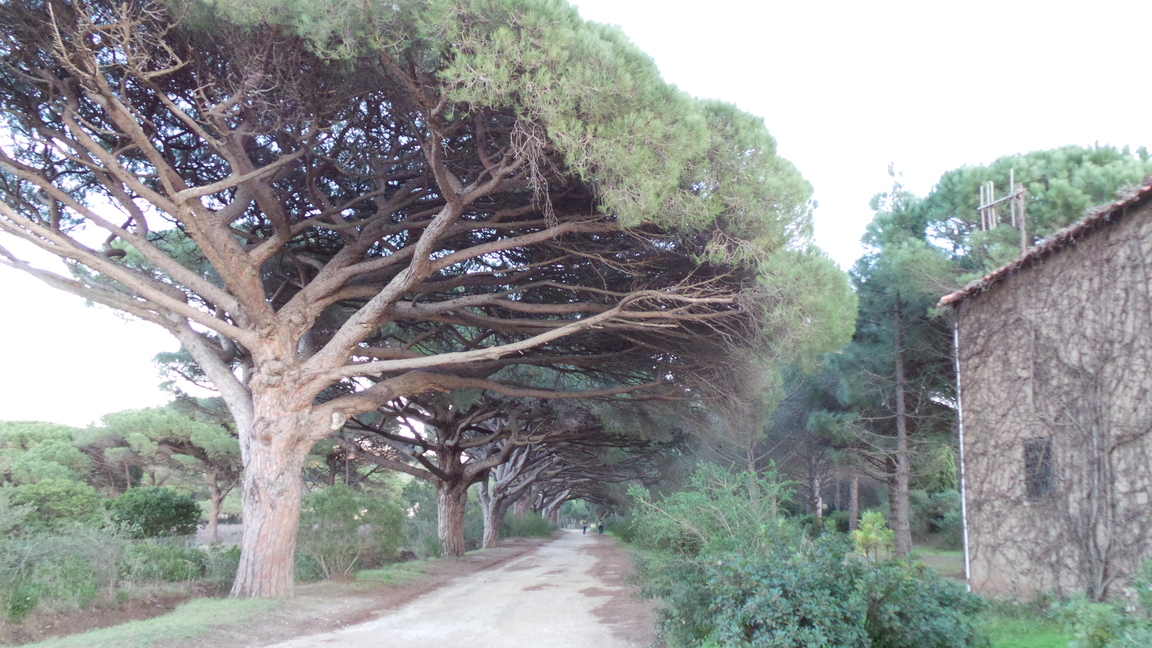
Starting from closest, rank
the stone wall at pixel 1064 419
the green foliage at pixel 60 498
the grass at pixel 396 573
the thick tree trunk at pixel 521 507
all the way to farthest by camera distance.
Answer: the stone wall at pixel 1064 419 < the grass at pixel 396 573 < the green foliage at pixel 60 498 < the thick tree trunk at pixel 521 507

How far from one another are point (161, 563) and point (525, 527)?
32.7 m

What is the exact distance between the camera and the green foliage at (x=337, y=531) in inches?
515

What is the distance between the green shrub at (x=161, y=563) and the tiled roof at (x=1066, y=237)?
39.2 feet

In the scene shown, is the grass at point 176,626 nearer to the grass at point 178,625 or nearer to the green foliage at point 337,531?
the grass at point 178,625

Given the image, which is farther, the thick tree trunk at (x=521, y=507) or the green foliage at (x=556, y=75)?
the thick tree trunk at (x=521, y=507)

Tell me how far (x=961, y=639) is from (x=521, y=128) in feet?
21.6

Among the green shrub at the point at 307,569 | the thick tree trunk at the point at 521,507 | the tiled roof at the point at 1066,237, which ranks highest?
the tiled roof at the point at 1066,237

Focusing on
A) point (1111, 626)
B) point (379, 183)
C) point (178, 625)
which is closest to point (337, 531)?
point (178, 625)

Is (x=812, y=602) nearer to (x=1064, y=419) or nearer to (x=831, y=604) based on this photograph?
(x=831, y=604)

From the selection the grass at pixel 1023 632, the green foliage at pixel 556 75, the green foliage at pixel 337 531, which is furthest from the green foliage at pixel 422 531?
the grass at pixel 1023 632

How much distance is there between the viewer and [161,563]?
36.5 ft

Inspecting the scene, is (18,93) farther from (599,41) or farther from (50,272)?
(599,41)

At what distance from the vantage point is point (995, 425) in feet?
30.4

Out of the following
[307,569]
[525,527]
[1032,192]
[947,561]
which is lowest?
[525,527]
